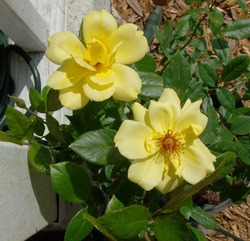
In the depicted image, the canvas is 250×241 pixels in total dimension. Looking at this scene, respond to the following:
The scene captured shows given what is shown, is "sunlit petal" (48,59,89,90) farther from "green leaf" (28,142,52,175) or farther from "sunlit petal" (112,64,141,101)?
"green leaf" (28,142,52,175)

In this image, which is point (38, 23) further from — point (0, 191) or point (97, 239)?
point (97, 239)

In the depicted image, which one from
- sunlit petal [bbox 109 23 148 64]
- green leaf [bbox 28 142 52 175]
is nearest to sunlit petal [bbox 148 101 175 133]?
sunlit petal [bbox 109 23 148 64]

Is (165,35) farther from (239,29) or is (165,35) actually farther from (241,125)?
(241,125)

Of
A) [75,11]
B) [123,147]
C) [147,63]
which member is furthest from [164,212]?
[75,11]

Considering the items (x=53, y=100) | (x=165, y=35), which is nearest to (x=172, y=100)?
(x=53, y=100)

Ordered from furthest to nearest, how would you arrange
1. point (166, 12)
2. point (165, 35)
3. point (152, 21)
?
1. point (166, 12)
2. point (152, 21)
3. point (165, 35)
